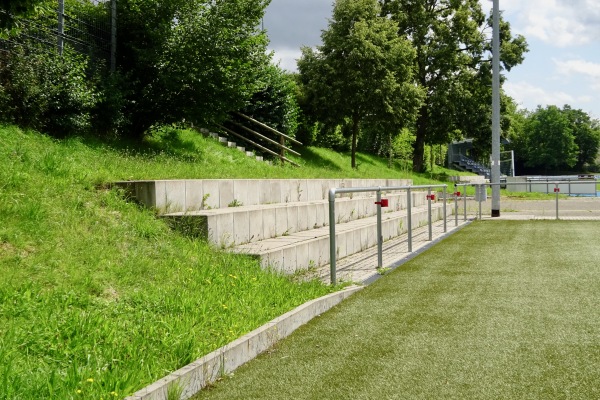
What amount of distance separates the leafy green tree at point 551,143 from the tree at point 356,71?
7945cm

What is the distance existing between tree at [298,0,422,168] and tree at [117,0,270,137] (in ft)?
45.6

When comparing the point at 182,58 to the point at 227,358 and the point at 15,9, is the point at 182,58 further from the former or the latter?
the point at 227,358

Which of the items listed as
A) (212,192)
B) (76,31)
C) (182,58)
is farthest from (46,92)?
(212,192)

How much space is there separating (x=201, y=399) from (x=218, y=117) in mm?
12440

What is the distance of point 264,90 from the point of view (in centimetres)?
2375

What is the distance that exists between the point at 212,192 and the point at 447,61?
3632 cm

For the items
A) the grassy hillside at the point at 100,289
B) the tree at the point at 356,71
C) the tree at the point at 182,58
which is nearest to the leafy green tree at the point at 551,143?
the tree at the point at 356,71

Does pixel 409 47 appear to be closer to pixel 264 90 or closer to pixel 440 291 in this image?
pixel 264 90

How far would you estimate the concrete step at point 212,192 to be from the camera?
7414 millimetres

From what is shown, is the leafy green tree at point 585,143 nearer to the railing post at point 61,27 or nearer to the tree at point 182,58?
the tree at point 182,58

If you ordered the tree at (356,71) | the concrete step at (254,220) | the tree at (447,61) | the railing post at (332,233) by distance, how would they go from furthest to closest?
the tree at (447,61) → the tree at (356,71) → the concrete step at (254,220) → the railing post at (332,233)

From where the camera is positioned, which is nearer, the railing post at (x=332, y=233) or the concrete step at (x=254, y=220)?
the railing post at (x=332, y=233)

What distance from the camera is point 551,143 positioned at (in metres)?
103

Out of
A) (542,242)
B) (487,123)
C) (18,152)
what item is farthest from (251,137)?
(487,123)
